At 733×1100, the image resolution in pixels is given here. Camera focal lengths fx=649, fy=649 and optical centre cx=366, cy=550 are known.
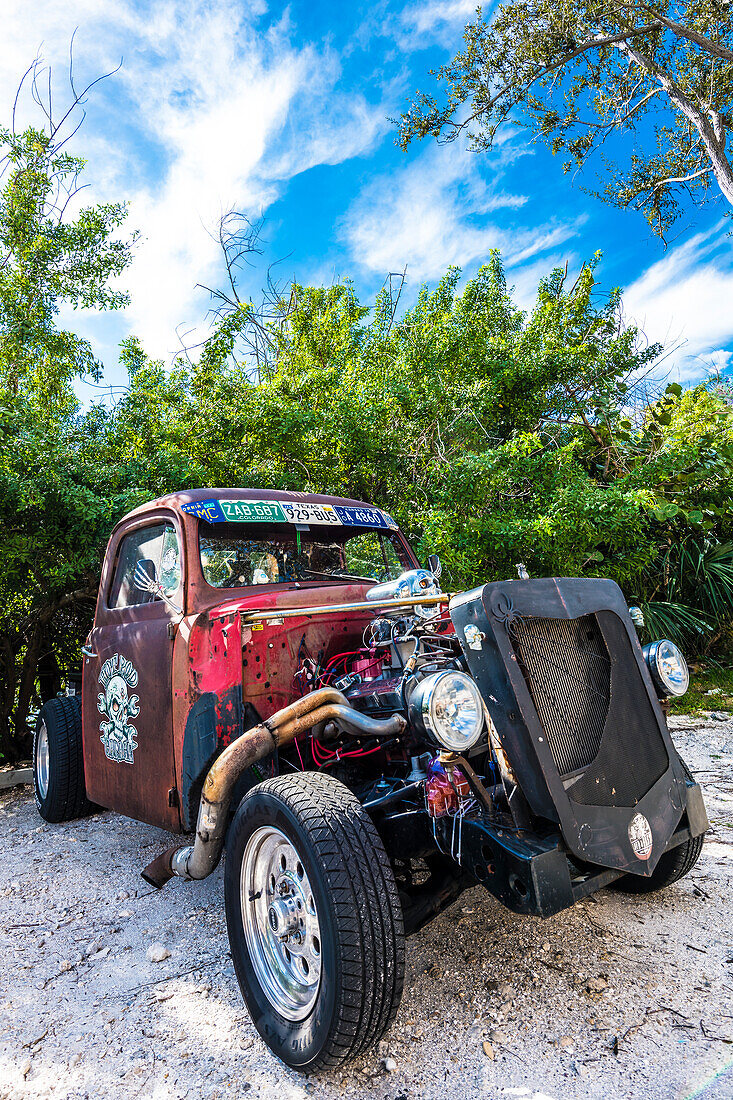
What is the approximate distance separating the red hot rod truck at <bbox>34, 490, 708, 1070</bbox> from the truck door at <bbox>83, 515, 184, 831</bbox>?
2 centimetres

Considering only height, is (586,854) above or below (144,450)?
below

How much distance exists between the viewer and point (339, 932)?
200 cm

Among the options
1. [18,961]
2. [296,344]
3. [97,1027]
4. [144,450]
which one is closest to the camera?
[97,1027]

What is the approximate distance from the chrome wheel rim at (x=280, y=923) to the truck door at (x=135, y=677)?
76 centimetres

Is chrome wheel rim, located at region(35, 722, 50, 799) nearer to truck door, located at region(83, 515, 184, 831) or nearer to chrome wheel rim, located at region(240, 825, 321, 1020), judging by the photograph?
truck door, located at region(83, 515, 184, 831)

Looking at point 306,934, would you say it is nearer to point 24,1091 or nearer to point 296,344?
point 24,1091

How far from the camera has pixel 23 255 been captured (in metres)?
7.90

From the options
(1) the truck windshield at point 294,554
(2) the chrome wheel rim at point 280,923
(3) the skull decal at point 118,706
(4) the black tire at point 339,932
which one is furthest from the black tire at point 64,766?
(4) the black tire at point 339,932

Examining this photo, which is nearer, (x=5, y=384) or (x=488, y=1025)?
(x=488, y=1025)

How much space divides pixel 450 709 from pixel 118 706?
2.25 metres

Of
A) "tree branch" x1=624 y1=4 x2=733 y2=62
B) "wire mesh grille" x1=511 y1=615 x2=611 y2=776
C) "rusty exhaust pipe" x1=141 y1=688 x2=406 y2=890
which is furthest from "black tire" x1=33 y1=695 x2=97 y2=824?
"tree branch" x1=624 y1=4 x2=733 y2=62

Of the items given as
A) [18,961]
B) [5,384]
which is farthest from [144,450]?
[18,961]

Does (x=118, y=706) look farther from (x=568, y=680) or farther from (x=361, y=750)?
(x=568, y=680)

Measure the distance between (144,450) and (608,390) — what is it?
20.5 feet
